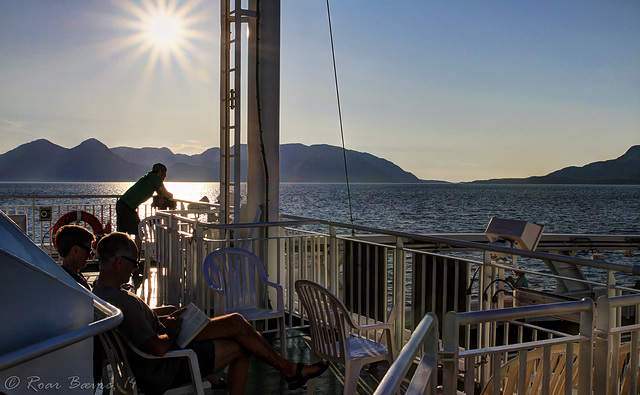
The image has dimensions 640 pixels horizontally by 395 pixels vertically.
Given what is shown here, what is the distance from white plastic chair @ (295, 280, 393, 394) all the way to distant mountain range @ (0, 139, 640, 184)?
93.5 m

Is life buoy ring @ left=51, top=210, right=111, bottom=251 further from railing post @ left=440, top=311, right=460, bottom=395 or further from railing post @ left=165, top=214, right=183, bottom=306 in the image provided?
railing post @ left=440, top=311, right=460, bottom=395

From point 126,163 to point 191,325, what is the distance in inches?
4755

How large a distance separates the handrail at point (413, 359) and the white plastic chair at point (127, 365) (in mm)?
1464

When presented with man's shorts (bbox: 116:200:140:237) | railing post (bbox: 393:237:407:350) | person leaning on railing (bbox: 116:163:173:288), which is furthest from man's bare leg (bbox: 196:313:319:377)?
man's shorts (bbox: 116:200:140:237)

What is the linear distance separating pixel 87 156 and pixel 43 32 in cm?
9897

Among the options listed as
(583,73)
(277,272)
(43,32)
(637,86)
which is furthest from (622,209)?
(277,272)

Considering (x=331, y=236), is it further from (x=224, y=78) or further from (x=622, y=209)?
(x=622, y=209)

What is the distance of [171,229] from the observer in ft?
16.7

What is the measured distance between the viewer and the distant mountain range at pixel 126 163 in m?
101

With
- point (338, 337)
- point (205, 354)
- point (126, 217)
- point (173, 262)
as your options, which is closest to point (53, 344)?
point (205, 354)

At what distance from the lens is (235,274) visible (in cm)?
425

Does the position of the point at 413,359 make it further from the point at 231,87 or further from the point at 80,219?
the point at 80,219

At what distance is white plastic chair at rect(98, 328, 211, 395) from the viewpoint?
2461mm

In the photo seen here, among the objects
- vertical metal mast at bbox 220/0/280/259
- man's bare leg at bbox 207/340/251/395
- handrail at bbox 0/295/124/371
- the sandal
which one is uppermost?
vertical metal mast at bbox 220/0/280/259
